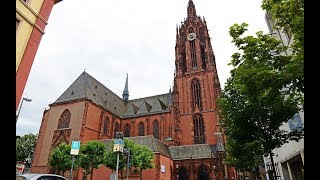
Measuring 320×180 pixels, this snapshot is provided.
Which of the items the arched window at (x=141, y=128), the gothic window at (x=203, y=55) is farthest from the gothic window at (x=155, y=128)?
the gothic window at (x=203, y=55)

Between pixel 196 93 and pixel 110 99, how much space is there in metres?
19.1

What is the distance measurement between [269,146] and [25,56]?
15.1m

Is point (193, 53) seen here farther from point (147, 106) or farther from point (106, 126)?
point (106, 126)

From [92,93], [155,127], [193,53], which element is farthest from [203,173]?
[193,53]

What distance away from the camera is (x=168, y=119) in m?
44.8

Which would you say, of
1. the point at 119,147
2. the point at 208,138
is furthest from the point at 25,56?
the point at 208,138

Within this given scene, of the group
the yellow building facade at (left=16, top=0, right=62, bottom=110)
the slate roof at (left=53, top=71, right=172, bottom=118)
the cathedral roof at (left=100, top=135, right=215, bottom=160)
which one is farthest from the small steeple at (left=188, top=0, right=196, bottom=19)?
the yellow building facade at (left=16, top=0, right=62, bottom=110)

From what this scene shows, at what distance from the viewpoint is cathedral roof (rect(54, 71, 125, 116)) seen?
136 feet

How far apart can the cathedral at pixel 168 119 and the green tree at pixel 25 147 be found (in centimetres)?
1843

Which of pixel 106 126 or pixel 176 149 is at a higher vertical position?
pixel 106 126

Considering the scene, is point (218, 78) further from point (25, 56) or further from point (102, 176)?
point (25, 56)

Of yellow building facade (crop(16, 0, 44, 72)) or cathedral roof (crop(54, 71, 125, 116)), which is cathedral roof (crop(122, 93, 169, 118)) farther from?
yellow building facade (crop(16, 0, 44, 72))

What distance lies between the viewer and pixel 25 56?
44.2 feet

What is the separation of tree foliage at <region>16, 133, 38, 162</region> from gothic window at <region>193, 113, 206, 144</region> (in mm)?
40155
